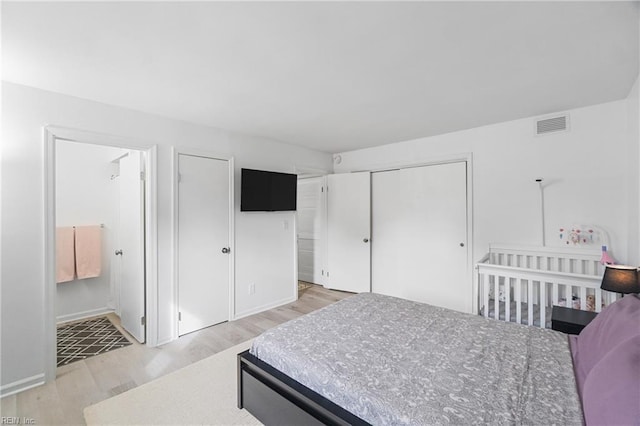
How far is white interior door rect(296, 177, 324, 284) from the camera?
16.8ft

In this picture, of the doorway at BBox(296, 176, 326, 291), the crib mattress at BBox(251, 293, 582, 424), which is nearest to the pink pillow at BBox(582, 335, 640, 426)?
the crib mattress at BBox(251, 293, 582, 424)

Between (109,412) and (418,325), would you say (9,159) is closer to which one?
(109,412)

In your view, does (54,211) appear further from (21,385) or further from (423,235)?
(423,235)

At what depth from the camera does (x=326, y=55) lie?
1806 millimetres

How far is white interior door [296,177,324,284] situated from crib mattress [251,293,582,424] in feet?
9.75

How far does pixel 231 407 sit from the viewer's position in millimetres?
1960

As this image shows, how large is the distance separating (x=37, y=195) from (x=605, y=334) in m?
3.87

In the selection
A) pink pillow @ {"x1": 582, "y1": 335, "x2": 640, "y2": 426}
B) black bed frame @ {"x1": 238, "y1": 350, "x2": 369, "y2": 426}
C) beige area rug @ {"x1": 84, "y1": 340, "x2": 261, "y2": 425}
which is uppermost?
pink pillow @ {"x1": 582, "y1": 335, "x2": 640, "y2": 426}

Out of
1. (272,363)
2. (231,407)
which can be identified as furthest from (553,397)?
(231,407)

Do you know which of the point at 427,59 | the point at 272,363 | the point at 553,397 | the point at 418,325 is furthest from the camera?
the point at 418,325

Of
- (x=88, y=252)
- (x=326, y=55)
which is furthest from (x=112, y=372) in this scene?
(x=326, y=55)

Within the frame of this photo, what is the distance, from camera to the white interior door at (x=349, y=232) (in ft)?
14.9

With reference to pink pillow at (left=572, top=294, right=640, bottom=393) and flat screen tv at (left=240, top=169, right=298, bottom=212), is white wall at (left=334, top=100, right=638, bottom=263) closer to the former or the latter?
pink pillow at (left=572, top=294, right=640, bottom=393)

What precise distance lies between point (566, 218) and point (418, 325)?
2.15 metres
